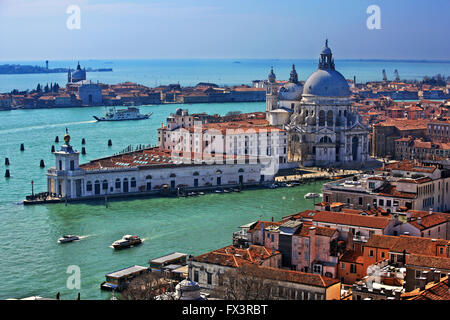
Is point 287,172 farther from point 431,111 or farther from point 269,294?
point 431,111

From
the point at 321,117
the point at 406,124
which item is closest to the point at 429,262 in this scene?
the point at 321,117

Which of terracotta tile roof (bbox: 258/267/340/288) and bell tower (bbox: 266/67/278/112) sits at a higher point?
bell tower (bbox: 266/67/278/112)

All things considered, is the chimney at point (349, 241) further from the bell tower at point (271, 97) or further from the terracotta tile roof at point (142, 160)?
the bell tower at point (271, 97)

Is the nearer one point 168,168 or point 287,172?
point 168,168

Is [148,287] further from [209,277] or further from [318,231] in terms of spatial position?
[318,231]

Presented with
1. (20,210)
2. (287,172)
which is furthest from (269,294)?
(287,172)

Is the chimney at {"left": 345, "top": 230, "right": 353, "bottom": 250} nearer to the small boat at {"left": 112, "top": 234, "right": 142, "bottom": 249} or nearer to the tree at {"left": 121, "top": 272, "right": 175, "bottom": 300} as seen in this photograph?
the tree at {"left": 121, "top": 272, "right": 175, "bottom": 300}

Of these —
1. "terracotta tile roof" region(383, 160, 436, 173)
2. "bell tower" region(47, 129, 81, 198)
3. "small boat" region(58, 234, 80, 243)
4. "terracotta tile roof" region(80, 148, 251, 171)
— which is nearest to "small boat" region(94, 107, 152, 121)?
"terracotta tile roof" region(80, 148, 251, 171)
